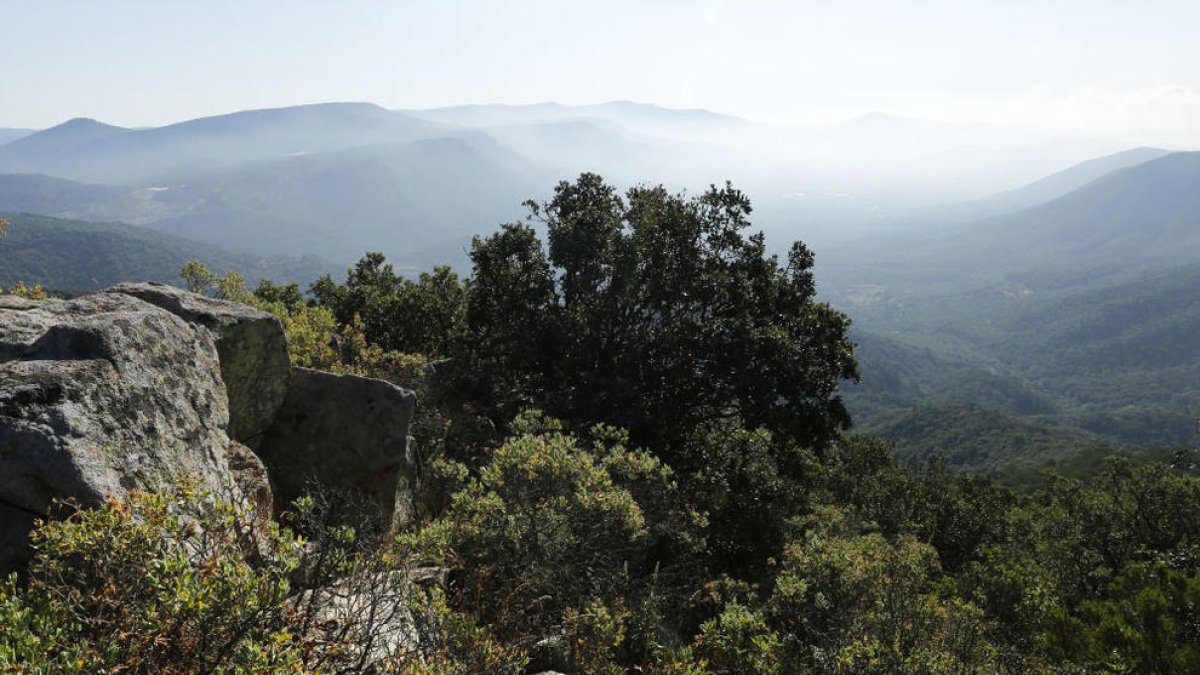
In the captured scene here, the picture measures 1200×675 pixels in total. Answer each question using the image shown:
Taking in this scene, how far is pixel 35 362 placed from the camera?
6.96 m

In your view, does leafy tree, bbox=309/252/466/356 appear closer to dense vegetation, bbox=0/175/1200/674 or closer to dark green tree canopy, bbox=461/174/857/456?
dense vegetation, bbox=0/175/1200/674

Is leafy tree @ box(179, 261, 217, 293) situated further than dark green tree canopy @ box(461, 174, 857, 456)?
Yes

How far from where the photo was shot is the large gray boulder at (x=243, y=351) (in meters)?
10.9

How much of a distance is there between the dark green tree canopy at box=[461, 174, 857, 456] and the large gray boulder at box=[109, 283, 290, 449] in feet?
31.5

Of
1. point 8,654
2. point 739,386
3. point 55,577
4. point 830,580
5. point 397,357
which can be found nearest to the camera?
point 8,654

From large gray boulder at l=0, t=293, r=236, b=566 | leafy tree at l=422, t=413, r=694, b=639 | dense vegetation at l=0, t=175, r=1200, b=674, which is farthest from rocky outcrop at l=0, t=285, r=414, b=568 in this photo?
leafy tree at l=422, t=413, r=694, b=639

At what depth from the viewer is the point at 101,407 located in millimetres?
6973

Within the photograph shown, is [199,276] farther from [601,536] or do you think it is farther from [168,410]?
[601,536]

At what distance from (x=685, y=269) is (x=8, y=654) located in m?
19.8

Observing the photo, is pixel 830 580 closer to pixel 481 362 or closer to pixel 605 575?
pixel 605 575

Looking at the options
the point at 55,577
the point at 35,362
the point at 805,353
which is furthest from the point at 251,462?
the point at 805,353

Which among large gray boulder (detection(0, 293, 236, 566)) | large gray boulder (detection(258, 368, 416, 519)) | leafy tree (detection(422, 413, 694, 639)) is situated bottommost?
leafy tree (detection(422, 413, 694, 639))

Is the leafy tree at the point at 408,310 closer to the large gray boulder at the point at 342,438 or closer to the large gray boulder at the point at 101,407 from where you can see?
the large gray boulder at the point at 342,438

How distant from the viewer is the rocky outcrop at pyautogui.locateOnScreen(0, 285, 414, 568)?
20.7 ft
